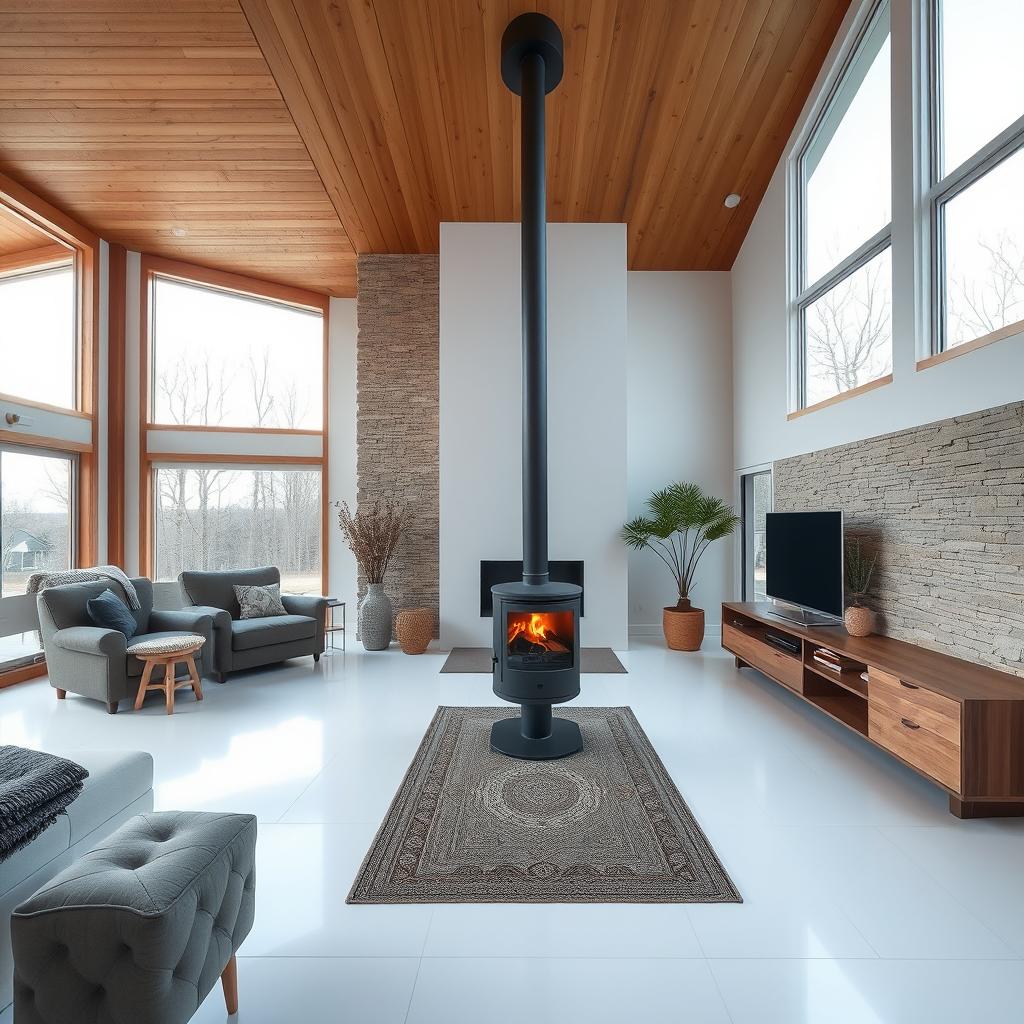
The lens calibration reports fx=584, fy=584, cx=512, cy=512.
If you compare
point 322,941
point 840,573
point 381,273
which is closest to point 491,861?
point 322,941

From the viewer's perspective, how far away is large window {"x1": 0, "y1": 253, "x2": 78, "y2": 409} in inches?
193

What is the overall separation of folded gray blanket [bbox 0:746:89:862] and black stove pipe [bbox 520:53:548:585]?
7.12 ft

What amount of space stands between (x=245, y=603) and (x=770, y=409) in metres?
5.15

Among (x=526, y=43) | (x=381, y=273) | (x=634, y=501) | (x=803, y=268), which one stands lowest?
(x=634, y=501)

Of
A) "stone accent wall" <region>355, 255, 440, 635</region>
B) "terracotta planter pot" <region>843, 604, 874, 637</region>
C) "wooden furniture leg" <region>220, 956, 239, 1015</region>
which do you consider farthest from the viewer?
"stone accent wall" <region>355, 255, 440, 635</region>

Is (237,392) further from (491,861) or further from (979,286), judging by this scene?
(979,286)

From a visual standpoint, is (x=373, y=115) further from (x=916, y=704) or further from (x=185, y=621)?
(x=916, y=704)

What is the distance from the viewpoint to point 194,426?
630cm

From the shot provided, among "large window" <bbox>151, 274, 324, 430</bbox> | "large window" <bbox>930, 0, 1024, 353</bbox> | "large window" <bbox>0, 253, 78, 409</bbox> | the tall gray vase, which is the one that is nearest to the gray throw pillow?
the tall gray vase

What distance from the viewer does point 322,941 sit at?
1.83 metres

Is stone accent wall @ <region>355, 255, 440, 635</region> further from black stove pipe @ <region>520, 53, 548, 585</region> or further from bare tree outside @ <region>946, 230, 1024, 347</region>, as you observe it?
bare tree outside @ <region>946, 230, 1024, 347</region>

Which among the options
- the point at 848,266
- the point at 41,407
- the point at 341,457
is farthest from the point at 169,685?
the point at 848,266

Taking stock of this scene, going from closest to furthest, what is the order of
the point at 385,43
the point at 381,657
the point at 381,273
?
the point at 385,43, the point at 381,657, the point at 381,273

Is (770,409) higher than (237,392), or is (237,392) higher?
(237,392)
